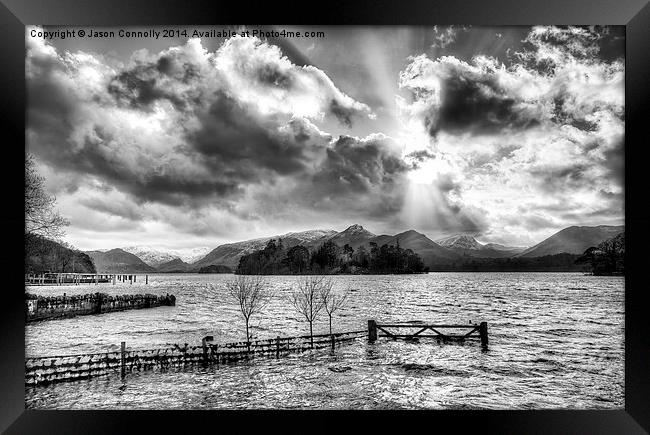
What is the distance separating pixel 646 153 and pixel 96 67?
876 cm

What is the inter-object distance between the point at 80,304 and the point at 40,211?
33.5 feet

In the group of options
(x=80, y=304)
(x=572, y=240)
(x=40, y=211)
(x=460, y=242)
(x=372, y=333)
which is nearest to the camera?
(x=40, y=211)

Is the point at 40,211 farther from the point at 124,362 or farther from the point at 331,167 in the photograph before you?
the point at 331,167

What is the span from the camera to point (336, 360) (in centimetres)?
924

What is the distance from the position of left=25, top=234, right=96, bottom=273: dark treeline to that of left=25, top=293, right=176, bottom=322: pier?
84 cm

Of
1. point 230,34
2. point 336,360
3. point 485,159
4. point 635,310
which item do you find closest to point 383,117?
point 485,159

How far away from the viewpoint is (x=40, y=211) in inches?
273

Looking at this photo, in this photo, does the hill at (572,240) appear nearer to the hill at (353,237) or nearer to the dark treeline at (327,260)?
the dark treeline at (327,260)

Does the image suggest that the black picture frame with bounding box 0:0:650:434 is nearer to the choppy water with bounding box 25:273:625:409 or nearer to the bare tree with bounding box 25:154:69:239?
the choppy water with bounding box 25:273:625:409

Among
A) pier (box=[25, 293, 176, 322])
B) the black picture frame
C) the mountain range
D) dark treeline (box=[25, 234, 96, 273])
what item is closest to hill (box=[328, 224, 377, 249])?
the mountain range

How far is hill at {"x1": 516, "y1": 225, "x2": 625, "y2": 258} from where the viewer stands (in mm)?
7289

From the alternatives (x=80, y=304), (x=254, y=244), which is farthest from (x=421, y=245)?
(x=80, y=304)
